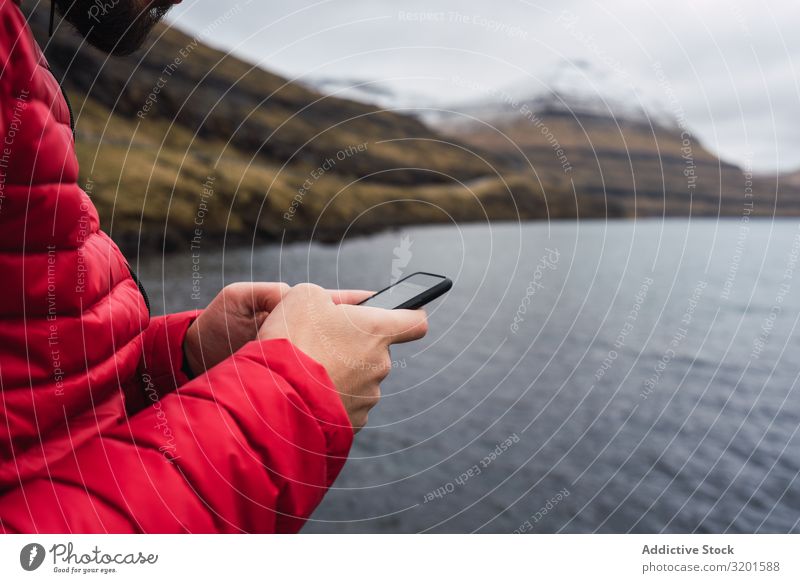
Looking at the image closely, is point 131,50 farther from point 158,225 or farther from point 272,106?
point 272,106

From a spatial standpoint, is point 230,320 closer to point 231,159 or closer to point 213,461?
point 213,461

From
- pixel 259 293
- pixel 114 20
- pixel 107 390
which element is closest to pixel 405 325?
pixel 259 293

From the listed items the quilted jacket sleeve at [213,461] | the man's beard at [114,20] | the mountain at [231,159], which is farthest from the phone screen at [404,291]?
the mountain at [231,159]

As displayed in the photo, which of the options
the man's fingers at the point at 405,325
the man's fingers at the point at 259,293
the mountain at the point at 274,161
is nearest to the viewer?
the man's fingers at the point at 405,325

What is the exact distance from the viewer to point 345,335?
108 centimetres

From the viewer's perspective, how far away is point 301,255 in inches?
1346

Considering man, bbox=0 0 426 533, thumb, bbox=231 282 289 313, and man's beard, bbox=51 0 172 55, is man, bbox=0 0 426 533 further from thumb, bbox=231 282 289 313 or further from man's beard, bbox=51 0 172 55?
thumb, bbox=231 282 289 313

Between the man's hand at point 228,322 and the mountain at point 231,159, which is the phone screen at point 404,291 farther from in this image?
the mountain at point 231,159

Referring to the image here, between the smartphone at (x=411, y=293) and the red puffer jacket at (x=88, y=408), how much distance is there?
363mm

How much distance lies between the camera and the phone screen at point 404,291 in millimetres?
1309

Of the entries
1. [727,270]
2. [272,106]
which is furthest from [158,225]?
[727,270]

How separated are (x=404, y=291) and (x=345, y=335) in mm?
310

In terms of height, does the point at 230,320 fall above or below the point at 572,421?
above

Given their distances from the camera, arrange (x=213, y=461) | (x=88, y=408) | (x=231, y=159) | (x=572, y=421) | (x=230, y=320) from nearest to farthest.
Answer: (x=213, y=461) < (x=88, y=408) < (x=230, y=320) < (x=572, y=421) < (x=231, y=159)
